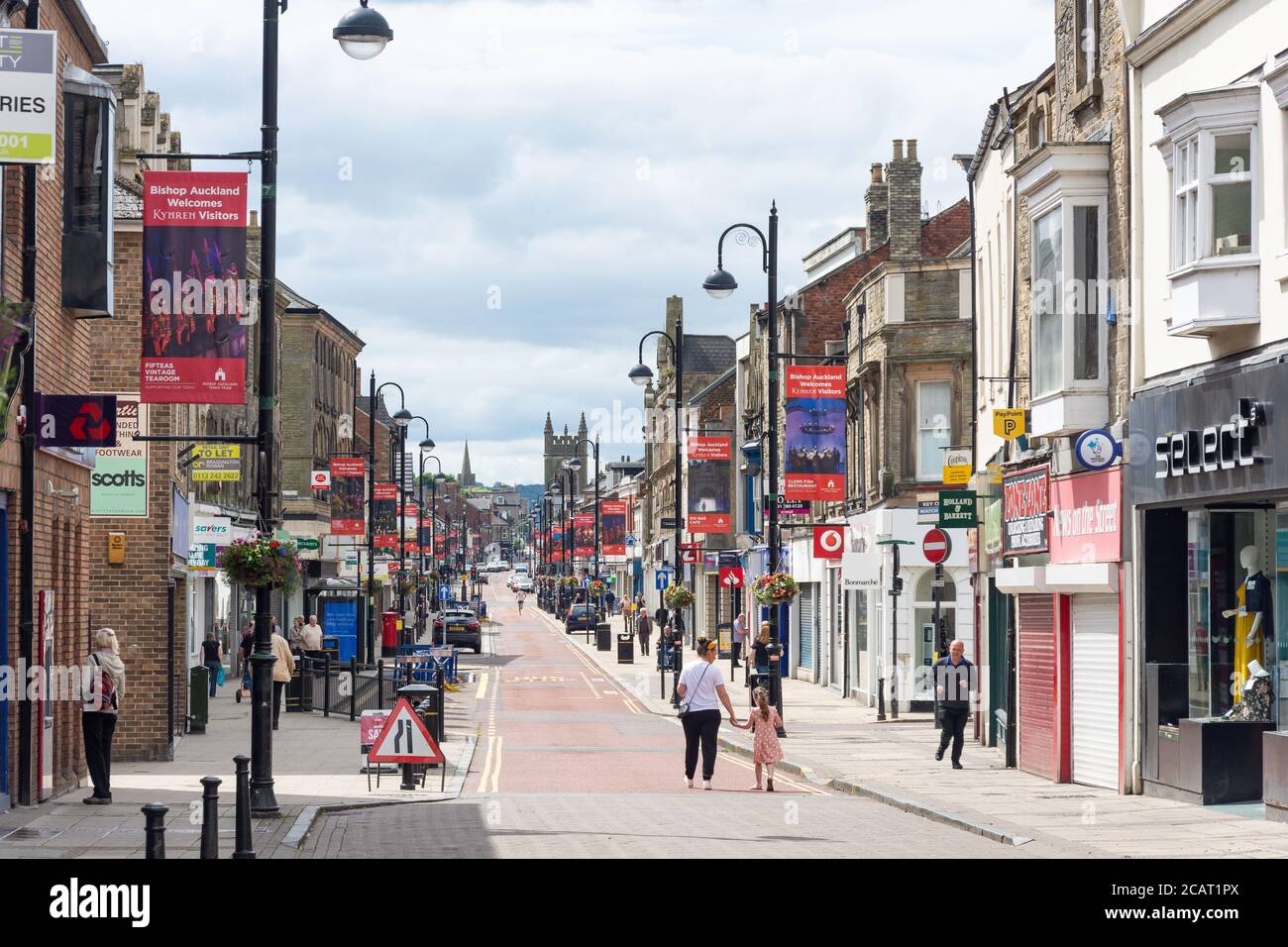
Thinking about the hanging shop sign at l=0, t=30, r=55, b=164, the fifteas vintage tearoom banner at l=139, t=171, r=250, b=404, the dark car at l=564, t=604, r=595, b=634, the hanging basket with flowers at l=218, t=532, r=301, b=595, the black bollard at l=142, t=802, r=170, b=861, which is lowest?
the dark car at l=564, t=604, r=595, b=634

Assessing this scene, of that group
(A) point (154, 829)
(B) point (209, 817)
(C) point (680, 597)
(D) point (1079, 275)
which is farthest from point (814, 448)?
(A) point (154, 829)

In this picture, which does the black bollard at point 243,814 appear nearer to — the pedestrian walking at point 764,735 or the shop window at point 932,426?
the pedestrian walking at point 764,735

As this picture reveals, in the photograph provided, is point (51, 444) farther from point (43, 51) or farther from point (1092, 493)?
point (1092, 493)

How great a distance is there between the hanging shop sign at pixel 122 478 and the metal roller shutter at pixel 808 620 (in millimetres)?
31154

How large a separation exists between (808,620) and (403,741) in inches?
1417

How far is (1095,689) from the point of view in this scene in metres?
24.0

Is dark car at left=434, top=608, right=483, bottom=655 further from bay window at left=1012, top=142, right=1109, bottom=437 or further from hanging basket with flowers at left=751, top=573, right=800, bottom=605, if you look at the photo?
bay window at left=1012, top=142, right=1109, bottom=437

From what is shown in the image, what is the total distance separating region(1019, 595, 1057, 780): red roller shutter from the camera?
25578mm

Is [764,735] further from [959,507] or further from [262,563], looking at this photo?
[959,507]

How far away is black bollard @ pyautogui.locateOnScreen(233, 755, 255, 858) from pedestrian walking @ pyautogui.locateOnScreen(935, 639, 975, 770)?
14.6 meters

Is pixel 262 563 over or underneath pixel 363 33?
underneath

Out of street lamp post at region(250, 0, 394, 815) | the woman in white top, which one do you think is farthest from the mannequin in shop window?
street lamp post at region(250, 0, 394, 815)

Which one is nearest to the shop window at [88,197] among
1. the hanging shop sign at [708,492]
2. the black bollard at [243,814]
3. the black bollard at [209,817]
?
the black bollard at [243,814]
